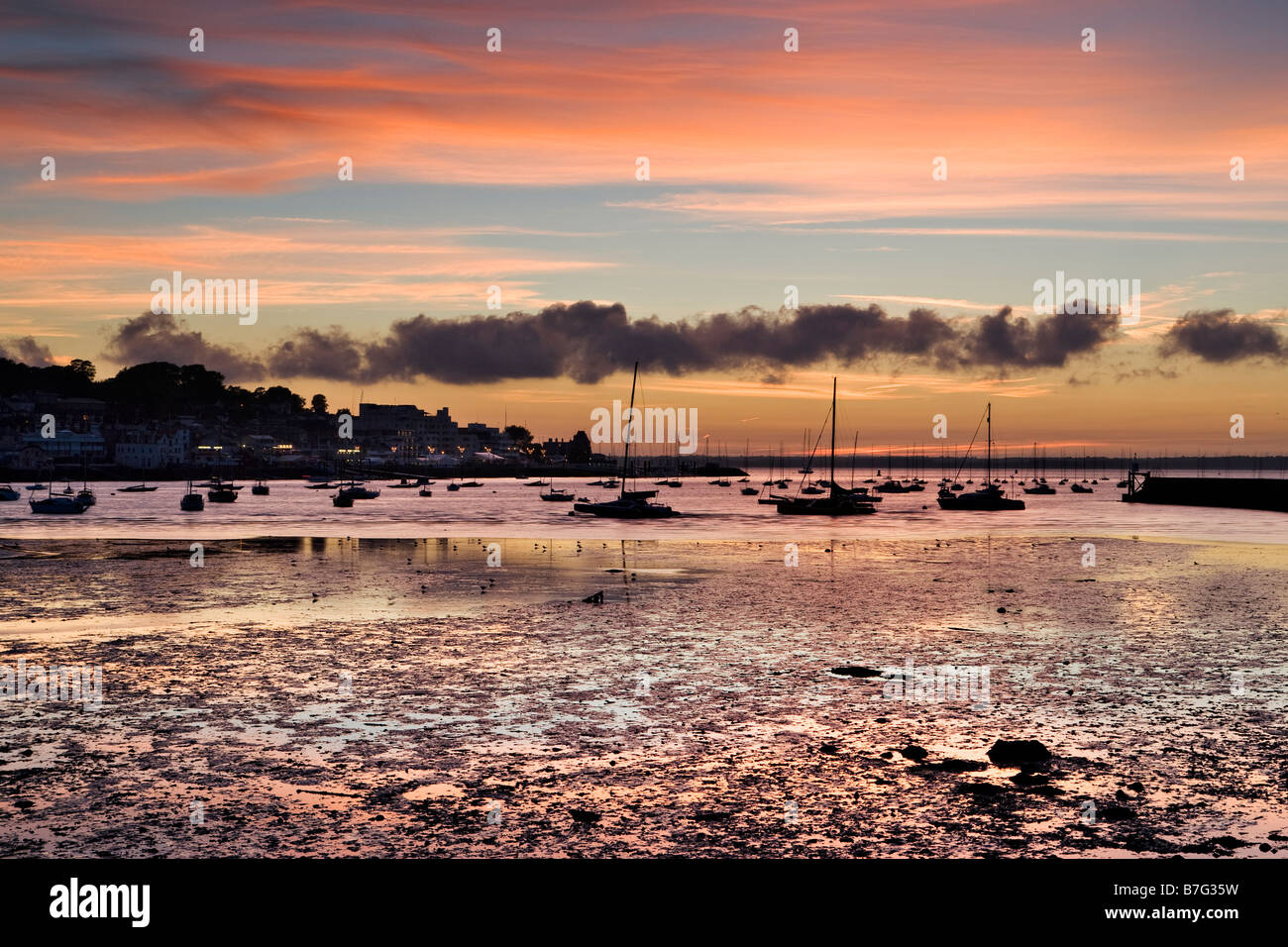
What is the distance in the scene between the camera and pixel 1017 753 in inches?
537

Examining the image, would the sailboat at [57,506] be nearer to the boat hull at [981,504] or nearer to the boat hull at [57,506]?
the boat hull at [57,506]

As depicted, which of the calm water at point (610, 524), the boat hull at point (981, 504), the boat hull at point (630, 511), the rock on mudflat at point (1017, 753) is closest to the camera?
the rock on mudflat at point (1017, 753)

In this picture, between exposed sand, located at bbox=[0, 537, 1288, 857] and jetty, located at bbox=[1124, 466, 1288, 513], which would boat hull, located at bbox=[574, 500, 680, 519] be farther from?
jetty, located at bbox=[1124, 466, 1288, 513]

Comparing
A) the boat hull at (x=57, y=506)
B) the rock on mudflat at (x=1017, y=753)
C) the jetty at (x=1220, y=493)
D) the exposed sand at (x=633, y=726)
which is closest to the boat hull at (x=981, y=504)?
the jetty at (x=1220, y=493)

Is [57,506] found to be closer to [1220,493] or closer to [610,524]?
[610,524]

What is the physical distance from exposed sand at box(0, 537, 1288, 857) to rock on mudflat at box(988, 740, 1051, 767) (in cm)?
37

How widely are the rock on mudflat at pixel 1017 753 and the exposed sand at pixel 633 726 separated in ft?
1.23

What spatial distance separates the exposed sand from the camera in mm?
10797

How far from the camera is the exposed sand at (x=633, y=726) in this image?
1080cm

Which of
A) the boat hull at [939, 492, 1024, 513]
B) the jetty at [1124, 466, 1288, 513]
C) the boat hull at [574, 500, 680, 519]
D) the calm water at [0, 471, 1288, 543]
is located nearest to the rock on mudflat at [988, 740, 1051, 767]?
the calm water at [0, 471, 1288, 543]

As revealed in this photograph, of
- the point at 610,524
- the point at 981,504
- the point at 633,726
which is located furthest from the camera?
the point at 981,504

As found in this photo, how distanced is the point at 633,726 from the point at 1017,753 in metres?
5.57

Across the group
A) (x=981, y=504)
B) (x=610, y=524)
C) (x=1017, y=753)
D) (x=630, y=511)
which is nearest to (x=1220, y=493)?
(x=981, y=504)
